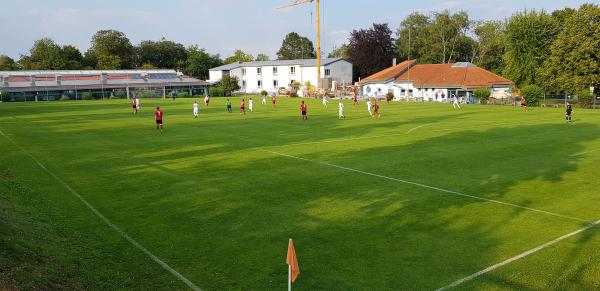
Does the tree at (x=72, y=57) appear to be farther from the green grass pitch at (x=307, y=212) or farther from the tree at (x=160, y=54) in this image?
the green grass pitch at (x=307, y=212)

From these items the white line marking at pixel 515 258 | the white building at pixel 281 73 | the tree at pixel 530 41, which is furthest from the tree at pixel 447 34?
the white line marking at pixel 515 258

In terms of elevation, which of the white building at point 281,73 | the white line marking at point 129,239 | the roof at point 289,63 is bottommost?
the white line marking at point 129,239

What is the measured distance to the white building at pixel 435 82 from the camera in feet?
231

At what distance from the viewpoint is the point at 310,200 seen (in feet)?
48.6

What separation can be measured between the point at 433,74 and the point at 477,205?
6694cm

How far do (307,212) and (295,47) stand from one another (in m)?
156

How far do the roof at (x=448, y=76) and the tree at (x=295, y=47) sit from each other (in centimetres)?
8136


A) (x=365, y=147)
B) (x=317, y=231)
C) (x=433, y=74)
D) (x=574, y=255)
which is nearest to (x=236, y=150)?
(x=365, y=147)

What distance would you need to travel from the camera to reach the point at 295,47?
6496 inches

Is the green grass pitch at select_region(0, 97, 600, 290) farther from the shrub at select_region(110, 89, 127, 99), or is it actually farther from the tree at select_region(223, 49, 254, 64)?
the tree at select_region(223, 49, 254, 64)

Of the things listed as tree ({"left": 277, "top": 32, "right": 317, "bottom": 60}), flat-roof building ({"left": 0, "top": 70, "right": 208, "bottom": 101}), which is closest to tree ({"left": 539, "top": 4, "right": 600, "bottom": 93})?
flat-roof building ({"left": 0, "top": 70, "right": 208, "bottom": 101})

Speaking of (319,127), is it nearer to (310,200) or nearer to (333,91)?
(310,200)

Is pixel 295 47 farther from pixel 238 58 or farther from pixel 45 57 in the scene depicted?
pixel 45 57

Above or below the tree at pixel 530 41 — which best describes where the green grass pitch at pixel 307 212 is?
below
